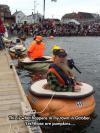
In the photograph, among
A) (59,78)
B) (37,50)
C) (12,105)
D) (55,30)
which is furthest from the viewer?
(55,30)

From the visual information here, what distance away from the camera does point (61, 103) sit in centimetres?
874

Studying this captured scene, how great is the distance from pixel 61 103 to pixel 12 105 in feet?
4.00

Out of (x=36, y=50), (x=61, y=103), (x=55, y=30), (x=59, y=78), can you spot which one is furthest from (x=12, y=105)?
(x=55, y=30)

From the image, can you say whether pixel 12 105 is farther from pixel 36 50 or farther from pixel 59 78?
pixel 36 50

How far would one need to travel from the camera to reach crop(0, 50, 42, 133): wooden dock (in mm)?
7168

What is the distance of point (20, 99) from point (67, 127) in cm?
143

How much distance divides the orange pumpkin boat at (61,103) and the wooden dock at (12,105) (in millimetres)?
422

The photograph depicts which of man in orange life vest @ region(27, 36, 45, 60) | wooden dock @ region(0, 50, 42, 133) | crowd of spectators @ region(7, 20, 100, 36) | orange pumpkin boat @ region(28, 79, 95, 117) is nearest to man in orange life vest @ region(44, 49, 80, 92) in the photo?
orange pumpkin boat @ region(28, 79, 95, 117)

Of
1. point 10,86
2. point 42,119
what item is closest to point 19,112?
point 42,119

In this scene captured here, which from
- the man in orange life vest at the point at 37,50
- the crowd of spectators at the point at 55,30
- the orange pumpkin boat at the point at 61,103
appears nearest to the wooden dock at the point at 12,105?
the orange pumpkin boat at the point at 61,103

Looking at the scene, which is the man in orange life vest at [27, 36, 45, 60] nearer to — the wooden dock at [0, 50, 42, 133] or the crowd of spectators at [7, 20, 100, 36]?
the wooden dock at [0, 50, 42, 133]

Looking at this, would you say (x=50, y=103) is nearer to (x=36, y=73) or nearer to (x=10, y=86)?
(x=10, y=86)

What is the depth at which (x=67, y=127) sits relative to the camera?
8734mm

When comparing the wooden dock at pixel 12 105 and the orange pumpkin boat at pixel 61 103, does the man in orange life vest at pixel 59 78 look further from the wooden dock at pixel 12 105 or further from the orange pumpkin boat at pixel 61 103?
the wooden dock at pixel 12 105
